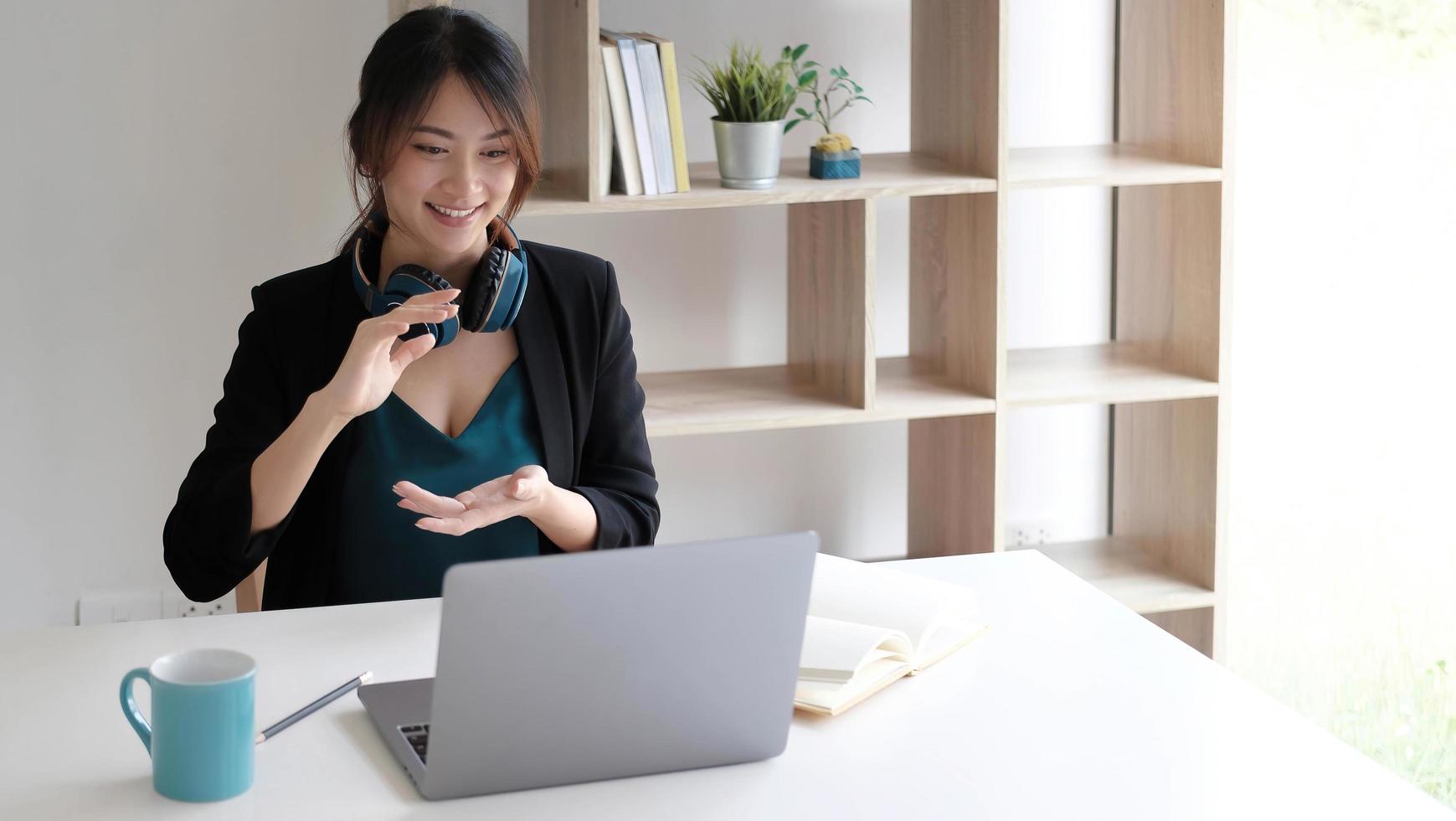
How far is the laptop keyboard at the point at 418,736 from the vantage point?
4.08ft

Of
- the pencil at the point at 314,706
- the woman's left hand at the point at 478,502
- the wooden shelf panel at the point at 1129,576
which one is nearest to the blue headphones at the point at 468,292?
the woman's left hand at the point at 478,502

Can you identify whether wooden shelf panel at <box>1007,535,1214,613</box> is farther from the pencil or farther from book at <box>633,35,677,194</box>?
the pencil

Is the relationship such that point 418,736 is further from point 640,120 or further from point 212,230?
point 212,230

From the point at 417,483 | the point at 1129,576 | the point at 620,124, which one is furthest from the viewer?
the point at 1129,576

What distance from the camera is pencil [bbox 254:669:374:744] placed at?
4.19ft

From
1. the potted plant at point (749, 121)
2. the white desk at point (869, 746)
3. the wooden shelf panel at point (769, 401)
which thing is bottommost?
the white desk at point (869, 746)

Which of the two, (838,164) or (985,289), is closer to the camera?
(838,164)

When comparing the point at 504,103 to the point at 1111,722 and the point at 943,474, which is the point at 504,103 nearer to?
the point at 1111,722

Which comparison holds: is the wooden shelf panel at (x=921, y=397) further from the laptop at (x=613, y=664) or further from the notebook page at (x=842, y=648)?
the laptop at (x=613, y=664)

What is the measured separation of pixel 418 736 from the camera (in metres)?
1.27

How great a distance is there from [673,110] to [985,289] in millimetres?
655

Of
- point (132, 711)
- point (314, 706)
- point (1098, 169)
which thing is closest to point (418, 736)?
point (314, 706)

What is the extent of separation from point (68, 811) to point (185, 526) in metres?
0.61

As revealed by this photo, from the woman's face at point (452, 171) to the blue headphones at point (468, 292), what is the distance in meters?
0.05
